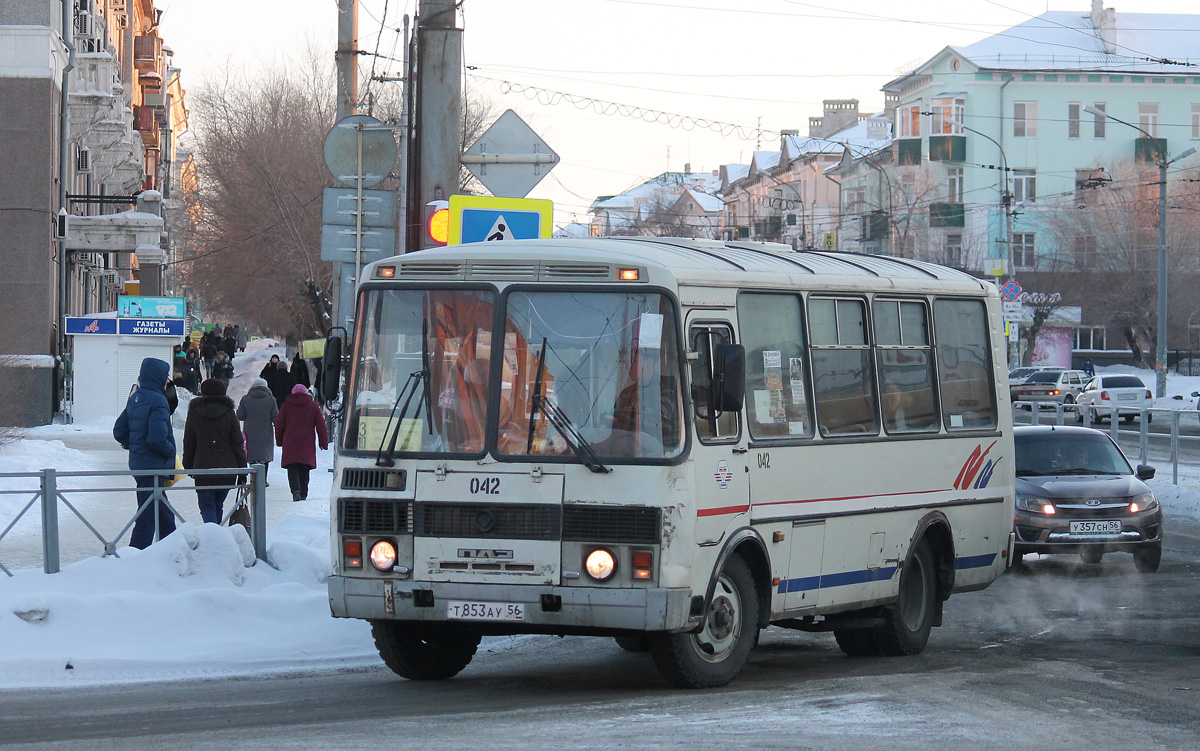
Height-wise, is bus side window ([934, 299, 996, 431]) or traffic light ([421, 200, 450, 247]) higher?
traffic light ([421, 200, 450, 247])

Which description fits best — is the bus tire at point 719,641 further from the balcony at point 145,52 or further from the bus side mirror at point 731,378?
the balcony at point 145,52

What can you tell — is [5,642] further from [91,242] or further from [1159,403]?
[1159,403]

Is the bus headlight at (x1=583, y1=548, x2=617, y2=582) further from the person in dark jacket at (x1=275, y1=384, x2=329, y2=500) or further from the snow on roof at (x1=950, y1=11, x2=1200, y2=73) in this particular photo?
the snow on roof at (x1=950, y1=11, x2=1200, y2=73)

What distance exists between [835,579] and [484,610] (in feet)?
8.27

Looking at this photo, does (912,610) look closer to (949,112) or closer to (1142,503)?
(1142,503)

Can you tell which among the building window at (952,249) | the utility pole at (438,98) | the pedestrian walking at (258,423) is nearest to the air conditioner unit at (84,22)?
the pedestrian walking at (258,423)

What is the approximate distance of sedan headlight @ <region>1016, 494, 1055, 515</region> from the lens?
1470 cm

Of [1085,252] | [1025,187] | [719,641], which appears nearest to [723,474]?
[719,641]

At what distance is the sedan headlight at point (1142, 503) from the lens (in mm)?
14586

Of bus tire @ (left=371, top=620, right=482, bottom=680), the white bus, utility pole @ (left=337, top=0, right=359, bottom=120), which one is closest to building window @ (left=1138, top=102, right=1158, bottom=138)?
utility pole @ (left=337, top=0, right=359, bottom=120)

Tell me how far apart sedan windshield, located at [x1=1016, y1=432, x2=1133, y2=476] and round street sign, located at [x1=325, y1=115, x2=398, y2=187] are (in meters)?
7.17

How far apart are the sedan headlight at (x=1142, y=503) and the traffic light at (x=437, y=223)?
7.28 m

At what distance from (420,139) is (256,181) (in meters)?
37.5

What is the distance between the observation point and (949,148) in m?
71.8
